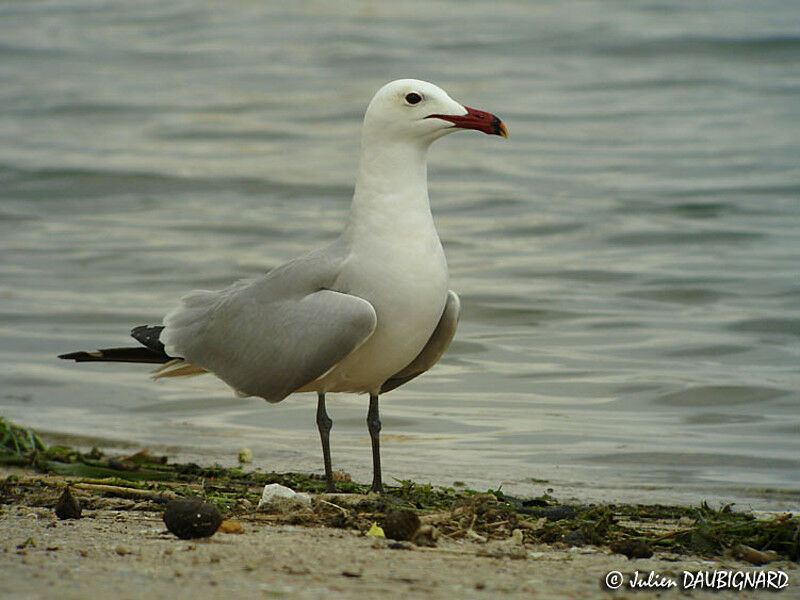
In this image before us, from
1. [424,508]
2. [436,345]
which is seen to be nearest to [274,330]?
[436,345]

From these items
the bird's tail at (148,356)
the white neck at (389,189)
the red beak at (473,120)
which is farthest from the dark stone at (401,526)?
the bird's tail at (148,356)

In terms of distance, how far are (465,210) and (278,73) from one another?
7676 millimetres

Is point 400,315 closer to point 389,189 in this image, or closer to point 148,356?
point 389,189

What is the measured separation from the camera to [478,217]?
13.8m

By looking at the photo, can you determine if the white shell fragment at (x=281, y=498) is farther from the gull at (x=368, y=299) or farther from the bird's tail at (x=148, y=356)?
the bird's tail at (x=148, y=356)

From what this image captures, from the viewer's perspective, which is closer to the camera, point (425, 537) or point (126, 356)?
point (425, 537)

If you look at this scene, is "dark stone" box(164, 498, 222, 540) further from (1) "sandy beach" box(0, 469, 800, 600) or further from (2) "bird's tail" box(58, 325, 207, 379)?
(2) "bird's tail" box(58, 325, 207, 379)

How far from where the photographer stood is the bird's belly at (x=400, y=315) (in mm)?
5164

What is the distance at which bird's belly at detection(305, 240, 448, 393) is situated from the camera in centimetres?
516

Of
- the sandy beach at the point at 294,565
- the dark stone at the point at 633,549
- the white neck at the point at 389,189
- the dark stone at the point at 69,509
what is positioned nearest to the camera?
the sandy beach at the point at 294,565

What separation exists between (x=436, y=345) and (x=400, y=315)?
570mm

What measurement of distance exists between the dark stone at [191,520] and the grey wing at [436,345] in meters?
1.60

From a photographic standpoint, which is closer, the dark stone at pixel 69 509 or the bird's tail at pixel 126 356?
the dark stone at pixel 69 509

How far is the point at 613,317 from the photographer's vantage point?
33.7ft
